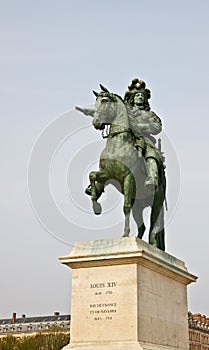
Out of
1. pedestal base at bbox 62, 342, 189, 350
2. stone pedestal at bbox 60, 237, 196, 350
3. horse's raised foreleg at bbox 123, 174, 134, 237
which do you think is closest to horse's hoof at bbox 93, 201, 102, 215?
horse's raised foreleg at bbox 123, 174, 134, 237

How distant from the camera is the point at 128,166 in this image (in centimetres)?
1630

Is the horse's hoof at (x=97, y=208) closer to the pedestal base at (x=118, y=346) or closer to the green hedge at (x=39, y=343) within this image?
the pedestal base at (x=118, y=346)

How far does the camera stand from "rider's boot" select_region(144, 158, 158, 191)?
16.6m

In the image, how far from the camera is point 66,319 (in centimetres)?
12875

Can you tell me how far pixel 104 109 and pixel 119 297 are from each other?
17.3 ft

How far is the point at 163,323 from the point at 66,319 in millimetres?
116479

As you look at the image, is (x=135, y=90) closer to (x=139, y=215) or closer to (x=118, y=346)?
(x=139, y=215)

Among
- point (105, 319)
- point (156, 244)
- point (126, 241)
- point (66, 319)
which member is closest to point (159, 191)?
point (156, 244)

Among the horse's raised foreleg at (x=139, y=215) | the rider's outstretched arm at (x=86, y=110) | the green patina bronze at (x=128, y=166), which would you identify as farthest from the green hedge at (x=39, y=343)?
the rider's outstretched arm at (x=86, y=110)

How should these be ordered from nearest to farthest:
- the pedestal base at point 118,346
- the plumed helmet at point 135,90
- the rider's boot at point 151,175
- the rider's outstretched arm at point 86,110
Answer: the pedestal base at point 118,346, the rider's boot at point 151,175, the rider's outstretched arm at point 86,110, the plumed helmet at point 135,90

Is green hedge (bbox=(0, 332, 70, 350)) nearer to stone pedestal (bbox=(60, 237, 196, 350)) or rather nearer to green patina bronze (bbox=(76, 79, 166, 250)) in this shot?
green patina bronze (bbox=(76, 79, 166, 250))

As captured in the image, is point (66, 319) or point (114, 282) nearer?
point (114, 282)

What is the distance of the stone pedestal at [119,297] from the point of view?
14.7 metres

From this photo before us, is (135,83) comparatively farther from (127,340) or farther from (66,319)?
(66,319)
